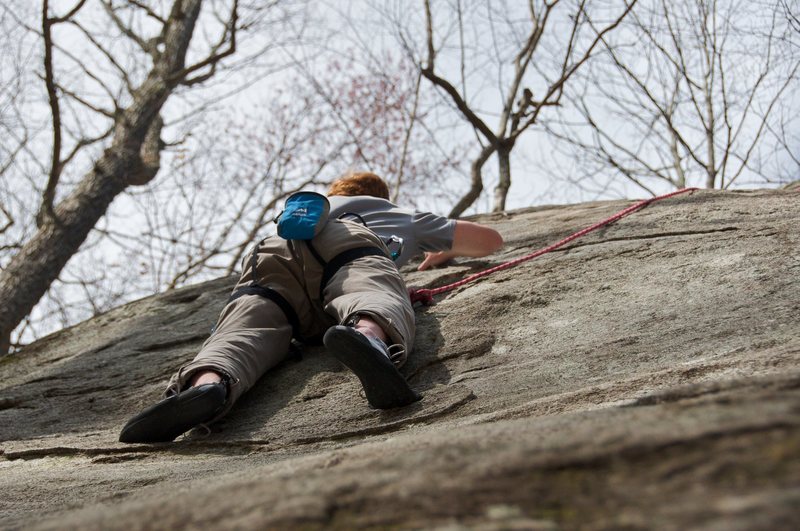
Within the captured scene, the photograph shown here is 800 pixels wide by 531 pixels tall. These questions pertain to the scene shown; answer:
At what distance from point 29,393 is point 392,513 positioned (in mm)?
3629

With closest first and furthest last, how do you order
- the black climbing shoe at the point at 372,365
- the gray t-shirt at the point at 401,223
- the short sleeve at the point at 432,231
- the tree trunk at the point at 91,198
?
the black climbing shoe at the point at 372,365, the gray t-shirt at the point at 401,223, the short sleeve at the point at 432,231, the tree trunk at the point at 91,198

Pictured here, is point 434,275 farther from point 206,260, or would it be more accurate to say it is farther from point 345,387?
point 206,260

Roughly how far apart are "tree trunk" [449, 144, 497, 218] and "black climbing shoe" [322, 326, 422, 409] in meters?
6.47

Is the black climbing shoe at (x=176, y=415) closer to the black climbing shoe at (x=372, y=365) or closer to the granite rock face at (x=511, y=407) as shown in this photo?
the granite rock face at (x=511, y=407)

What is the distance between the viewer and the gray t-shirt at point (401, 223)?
3840mm

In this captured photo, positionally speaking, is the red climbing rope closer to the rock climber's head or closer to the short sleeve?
the short sleeve

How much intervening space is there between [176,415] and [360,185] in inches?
71.6

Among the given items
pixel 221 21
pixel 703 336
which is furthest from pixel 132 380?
pixel 221 21

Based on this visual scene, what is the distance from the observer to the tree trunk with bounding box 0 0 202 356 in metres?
6.77

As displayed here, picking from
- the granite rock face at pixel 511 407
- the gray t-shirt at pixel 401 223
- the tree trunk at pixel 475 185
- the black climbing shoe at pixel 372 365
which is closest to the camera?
the granite rock face at pixel 511 407

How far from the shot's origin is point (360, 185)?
4.07 meters

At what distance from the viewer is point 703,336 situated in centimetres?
266

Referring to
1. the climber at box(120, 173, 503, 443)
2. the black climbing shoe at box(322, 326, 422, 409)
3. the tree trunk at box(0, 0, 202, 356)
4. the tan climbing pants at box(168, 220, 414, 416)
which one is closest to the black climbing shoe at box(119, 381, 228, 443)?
the climber at box(120, 173, 503, 443)

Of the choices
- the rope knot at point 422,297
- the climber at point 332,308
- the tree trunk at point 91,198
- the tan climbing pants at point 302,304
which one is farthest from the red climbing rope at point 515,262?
the tree trunk at point 91,198
